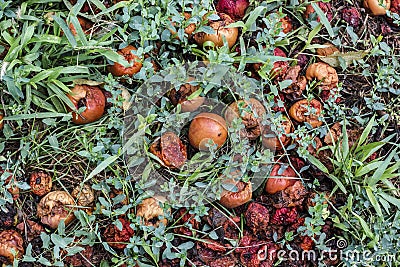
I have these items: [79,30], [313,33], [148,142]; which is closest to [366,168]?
[313,33]

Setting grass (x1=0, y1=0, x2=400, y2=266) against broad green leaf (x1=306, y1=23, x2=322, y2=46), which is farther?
broad green leaf (x1=306, y1=23, x2=322, y2=46)

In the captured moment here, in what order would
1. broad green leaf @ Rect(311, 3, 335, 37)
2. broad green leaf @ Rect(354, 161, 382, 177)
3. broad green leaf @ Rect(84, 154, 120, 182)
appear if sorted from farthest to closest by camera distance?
1. broad green leaf @ Rect(311, 3, 335, 37)
2. broad green leaf @ Rect(354, 161, 382, 177)
3. broad green leaf @ Rect(84, 154, 120, 182)

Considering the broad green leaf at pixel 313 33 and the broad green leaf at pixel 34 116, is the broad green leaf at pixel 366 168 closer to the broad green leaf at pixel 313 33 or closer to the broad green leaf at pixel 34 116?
the broad green leaf at pixel 313 33

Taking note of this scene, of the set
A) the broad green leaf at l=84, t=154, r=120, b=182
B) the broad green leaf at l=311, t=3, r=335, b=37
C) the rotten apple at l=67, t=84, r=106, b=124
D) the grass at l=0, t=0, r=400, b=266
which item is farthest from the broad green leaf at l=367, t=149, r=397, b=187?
the rotten apple at l=67, t=84, r=106, b=124

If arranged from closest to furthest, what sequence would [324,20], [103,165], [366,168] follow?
[103,165] → [366,168] → [324,20]

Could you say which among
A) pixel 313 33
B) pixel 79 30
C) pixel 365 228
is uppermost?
pixel 79 30

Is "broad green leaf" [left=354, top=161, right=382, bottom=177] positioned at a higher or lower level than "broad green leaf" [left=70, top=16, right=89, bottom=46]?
lower

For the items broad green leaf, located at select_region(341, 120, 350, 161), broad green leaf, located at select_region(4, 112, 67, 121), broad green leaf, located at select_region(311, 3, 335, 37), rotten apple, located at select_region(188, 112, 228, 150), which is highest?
broad green leaf, located at select_region(311, 3, 335, 37)

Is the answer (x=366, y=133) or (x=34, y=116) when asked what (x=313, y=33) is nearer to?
(x=366, y=133)

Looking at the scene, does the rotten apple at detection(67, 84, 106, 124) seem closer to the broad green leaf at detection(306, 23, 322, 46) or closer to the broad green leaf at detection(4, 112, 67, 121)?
the broad green leaf at detection(4, 112, 67, 121)

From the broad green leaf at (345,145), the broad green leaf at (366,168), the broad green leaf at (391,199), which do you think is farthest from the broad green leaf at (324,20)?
the broad green leaf at (391,199)

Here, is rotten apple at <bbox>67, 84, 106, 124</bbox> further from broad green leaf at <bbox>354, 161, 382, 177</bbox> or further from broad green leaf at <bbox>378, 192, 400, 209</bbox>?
broad green leaf at <bbox>378, 192, 400, 209</bbox>

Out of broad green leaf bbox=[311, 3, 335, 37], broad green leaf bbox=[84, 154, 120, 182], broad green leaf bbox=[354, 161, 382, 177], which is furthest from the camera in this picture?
broad green leaf bbox=[311, 3, 335, 37]
